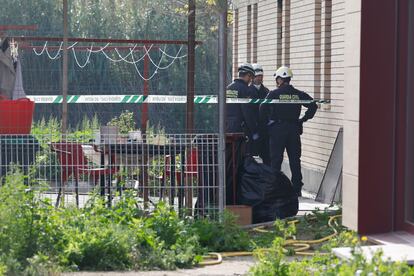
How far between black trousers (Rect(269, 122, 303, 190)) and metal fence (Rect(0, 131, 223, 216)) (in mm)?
4359

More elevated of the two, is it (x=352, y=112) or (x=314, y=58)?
(x=314, y=58)

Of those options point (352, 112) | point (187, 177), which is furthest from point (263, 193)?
point (352, 112)

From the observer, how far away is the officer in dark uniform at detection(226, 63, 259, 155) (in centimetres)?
1659

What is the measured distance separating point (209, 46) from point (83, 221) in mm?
17015

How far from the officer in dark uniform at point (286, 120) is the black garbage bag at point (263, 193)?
362 centimetres

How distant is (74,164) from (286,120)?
5.01 metres

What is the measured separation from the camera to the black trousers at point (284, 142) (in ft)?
53.4

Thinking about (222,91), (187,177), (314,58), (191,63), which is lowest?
(187,177)

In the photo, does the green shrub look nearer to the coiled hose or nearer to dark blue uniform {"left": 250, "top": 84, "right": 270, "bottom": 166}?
the coiled hose

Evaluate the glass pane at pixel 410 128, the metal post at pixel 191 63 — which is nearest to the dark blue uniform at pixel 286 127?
the metal post at pixel 191 63

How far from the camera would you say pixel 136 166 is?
→ 1152 centimetres

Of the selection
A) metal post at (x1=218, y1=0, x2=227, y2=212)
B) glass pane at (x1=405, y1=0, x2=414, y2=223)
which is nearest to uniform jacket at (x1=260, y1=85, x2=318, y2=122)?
metal post at (x1=218, y1=0, x2=227, y2=212)

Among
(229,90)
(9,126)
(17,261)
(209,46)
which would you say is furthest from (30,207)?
(209,46)

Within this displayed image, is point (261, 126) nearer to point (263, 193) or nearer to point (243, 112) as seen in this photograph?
point (243, 112)
